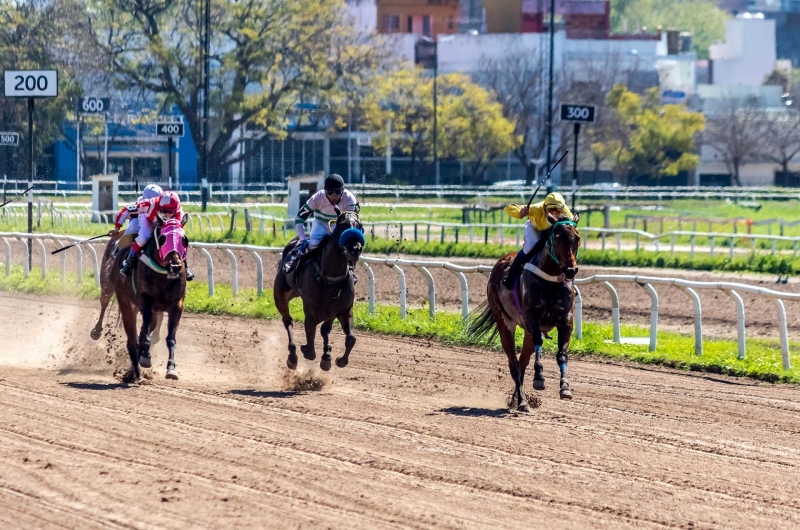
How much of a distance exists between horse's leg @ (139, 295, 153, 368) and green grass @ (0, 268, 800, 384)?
403cm

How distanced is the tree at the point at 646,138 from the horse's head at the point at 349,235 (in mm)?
50943

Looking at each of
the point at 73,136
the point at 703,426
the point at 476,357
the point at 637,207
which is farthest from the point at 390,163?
the point at 703,426

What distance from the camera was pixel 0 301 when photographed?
61.8ft

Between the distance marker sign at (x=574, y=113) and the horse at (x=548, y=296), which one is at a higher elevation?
the distance marker sign at (x=574, y=113)

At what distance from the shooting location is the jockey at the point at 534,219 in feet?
32.1

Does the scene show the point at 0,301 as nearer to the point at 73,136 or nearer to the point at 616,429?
the point at 616,429

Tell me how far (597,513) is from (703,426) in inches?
116

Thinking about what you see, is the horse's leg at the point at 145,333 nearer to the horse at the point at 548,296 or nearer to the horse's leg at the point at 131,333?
the horse's leg at the point at 131,333

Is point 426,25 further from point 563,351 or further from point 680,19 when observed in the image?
point 563,351

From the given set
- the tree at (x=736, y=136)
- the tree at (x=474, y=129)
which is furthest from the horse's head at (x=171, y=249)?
the tree at (x=736, y=136)

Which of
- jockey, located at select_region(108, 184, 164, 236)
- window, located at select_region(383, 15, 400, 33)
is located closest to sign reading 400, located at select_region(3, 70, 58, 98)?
jockey, located at select_region(108, 184, 164, 236)

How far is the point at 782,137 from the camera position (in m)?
70.5

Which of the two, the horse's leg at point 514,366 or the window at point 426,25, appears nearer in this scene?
the horse's leg at point 514,366

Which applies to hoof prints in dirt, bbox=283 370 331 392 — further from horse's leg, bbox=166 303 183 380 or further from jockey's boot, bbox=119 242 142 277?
jockey's boot, bbox=119 242 142 277
